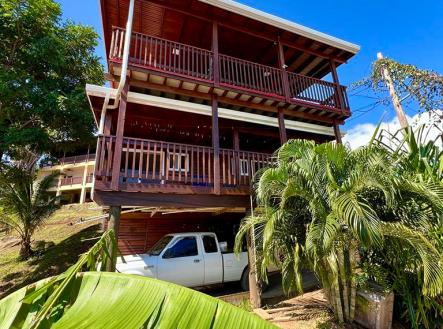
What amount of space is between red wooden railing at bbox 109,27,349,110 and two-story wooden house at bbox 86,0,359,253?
0.04 m

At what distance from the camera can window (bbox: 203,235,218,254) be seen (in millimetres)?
7818

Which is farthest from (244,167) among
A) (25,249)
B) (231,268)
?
(25,249)

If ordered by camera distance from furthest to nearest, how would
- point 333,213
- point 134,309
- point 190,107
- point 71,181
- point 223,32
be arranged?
point 71,181 → point 223,32 → point 190,107 → point 333,213 → point 134,309

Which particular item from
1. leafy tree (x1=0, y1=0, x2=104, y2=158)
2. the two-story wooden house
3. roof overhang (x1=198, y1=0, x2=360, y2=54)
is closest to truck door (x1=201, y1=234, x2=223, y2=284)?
the two-story wooden house

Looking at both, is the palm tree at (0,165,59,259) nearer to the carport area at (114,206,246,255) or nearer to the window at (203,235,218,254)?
the carport area at (114,206,246,255)

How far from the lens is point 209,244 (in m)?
7.92

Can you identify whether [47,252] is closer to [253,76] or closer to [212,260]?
[212,260]

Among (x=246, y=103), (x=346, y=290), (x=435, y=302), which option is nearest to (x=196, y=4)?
(x=246, y=103)

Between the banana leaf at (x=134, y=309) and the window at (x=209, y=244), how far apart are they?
6.47 metres

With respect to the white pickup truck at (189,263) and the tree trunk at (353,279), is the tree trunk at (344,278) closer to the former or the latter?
the tree trunk at (353,279)

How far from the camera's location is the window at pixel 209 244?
7818 millimetres

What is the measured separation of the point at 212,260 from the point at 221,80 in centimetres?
554

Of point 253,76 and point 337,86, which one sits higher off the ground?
point 337,86

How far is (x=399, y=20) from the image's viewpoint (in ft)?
43.0
